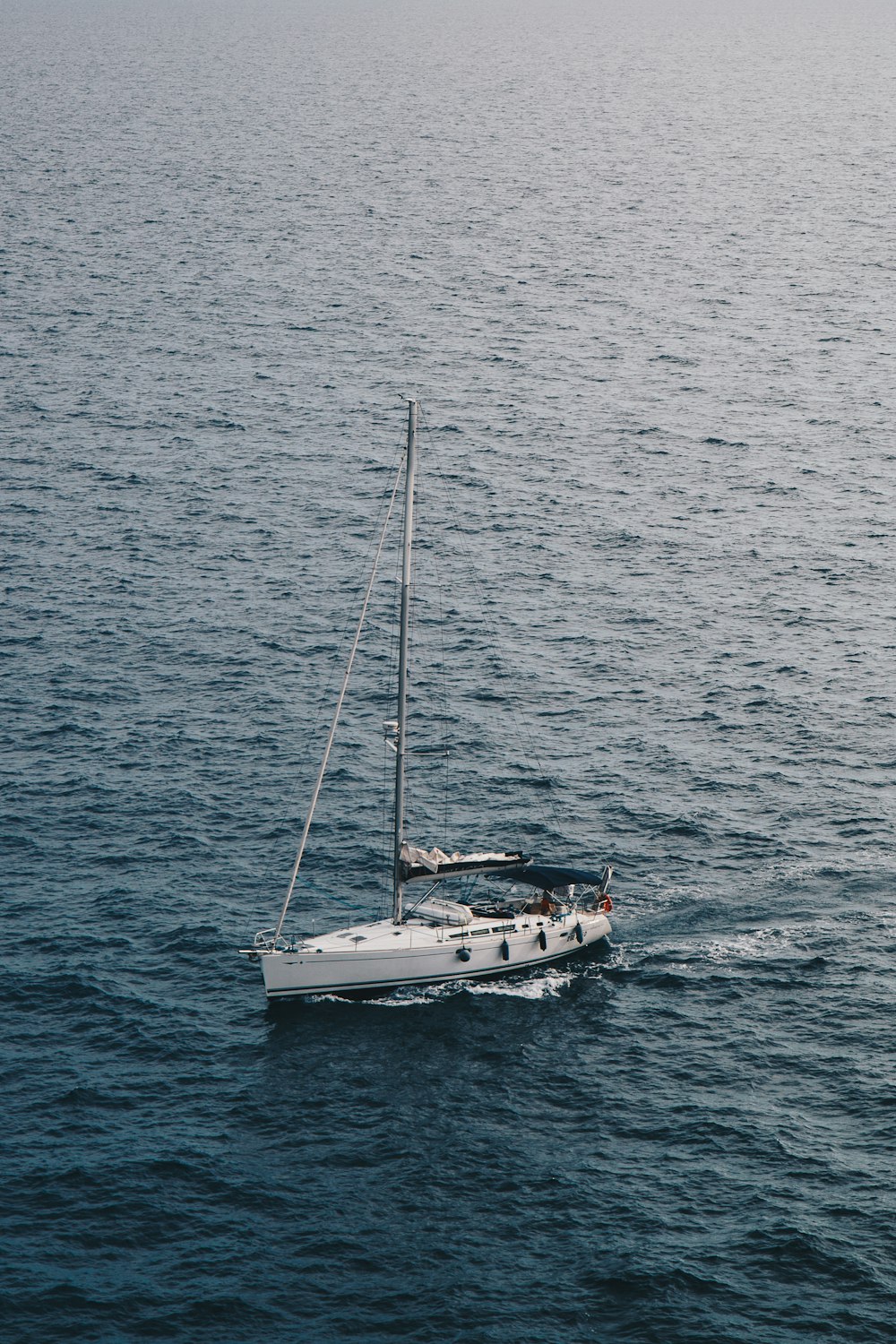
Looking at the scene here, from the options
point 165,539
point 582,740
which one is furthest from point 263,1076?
point 165,539

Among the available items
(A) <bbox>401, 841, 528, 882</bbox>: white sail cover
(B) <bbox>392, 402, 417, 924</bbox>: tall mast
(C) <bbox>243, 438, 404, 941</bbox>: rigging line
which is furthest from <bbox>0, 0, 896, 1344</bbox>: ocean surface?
(A) <bbox>401, 841, 528, 882</bbox>: white sail cover

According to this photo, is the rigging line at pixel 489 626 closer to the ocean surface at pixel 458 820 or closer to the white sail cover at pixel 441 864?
the ocean surface at pixel 458 820

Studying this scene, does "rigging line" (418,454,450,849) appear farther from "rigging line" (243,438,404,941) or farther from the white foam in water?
the white foam in water

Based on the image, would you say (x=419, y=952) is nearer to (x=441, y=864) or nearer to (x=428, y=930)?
(x=428, y=930)

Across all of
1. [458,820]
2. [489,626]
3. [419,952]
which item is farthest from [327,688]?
[419,952]

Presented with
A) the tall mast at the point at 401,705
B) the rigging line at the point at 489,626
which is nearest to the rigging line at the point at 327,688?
the tall mast at the point at 401,705
